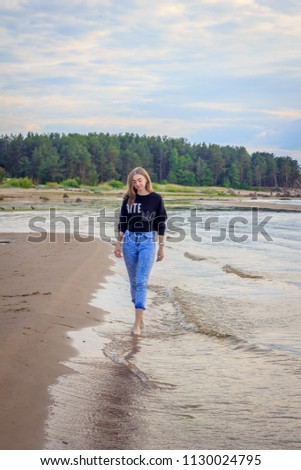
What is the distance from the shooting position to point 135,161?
5502 inches

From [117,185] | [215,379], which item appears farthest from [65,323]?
[117,185]

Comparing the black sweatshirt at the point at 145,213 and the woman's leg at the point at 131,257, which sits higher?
the black sweatshirt at the point at 145,213

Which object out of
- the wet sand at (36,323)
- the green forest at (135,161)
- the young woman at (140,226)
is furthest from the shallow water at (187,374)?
the green forest at (135,161)

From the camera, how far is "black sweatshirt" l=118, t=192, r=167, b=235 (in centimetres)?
853

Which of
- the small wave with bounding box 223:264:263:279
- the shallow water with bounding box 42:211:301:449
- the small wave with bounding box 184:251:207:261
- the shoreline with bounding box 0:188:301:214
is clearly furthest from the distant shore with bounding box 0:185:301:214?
the shallow water with bounding box 42:211:301:449

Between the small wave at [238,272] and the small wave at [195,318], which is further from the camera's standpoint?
the small wave at [238,272]

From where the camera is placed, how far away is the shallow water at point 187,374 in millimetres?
4938

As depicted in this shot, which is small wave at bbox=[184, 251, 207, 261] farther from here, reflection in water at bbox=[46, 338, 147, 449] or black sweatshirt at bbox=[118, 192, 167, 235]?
reflection in water at bbox=[46, 338, 147, 449]

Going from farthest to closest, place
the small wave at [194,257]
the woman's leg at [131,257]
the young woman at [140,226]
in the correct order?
the small wave at [194,257] → the woman's leg at [131,257] → the young woman at [140,226]

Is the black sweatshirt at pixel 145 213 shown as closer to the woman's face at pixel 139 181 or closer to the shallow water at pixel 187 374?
the woman's face at pixel 139 181

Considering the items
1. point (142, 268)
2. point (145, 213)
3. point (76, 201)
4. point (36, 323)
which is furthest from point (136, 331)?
point (76, 201)

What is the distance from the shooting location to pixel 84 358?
697 cm
